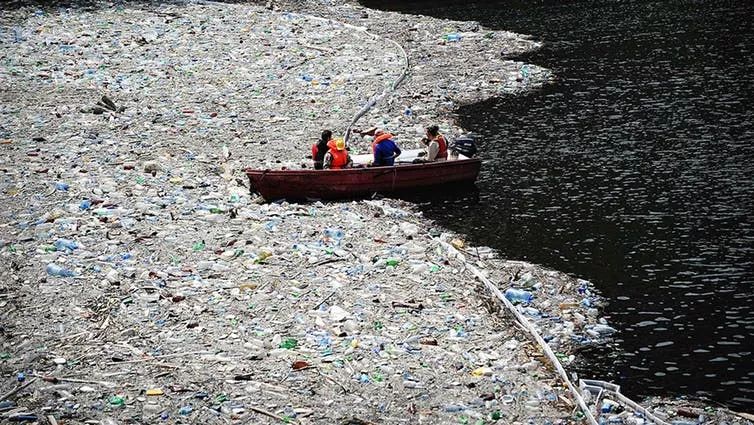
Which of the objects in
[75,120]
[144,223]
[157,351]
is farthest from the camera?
[75,120]

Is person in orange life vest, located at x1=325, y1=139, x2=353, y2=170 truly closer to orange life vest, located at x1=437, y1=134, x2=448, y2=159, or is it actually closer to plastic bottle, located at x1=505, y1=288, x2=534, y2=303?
orange life vest, located at x1=437, y1=134, x2=448, y2=159

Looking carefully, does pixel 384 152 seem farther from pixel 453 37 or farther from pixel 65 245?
pixel 453 37

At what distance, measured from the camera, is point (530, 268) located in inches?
674

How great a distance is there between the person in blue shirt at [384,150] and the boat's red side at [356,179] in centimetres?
23

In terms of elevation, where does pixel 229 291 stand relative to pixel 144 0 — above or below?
below

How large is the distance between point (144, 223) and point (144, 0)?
1031 inches

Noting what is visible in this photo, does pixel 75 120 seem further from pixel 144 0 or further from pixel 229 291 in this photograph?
pixel 144 0

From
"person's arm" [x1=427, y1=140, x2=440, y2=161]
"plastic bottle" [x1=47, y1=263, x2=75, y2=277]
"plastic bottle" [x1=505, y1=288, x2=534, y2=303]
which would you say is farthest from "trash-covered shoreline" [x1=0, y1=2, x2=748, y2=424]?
"person's arm" [x1=427, y1=140, x2=440, y2=161]

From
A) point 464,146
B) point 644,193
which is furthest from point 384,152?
point 644,193

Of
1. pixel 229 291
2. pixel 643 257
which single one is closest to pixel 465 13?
pixel 643 257

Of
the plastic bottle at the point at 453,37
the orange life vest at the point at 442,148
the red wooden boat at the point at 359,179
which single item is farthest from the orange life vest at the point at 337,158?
the plastic bottle at the point at 453,37

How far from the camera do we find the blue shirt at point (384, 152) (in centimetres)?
2069

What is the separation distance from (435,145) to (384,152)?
1.35 metres

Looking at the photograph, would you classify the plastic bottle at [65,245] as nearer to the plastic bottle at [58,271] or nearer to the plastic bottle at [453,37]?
the plastic bottle at [58,271]
